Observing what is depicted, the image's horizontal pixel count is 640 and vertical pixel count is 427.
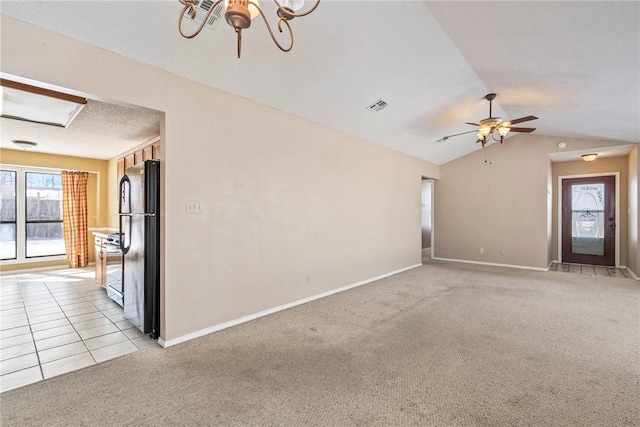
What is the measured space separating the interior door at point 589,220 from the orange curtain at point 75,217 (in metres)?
10.9

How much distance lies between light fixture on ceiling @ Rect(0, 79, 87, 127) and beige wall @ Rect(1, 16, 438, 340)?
0.58 m

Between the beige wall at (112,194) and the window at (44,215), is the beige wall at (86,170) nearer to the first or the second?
the beige wall at (112,194)

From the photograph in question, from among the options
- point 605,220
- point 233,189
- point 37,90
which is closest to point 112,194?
point 37,90

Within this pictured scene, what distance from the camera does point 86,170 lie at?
243 inches

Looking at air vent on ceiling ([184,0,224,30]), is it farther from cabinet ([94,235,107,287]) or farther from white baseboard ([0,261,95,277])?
white baseboard ([0,261,95,277])

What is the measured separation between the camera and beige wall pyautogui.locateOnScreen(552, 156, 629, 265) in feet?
20.5

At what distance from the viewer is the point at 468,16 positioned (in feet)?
8.21

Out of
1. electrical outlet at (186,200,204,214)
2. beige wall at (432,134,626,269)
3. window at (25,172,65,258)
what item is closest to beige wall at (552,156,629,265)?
beige wall at (432,134,626,269)

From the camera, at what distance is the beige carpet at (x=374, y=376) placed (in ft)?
5.77

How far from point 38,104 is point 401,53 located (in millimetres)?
3628

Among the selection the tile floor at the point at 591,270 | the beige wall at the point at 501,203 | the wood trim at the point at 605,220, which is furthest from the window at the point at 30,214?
the wood trim at the point at 605,220

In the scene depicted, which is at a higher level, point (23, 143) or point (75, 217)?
point (23, 143)

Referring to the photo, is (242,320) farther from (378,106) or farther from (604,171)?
(604,171)

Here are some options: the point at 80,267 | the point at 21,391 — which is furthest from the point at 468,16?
the point at 80,267
